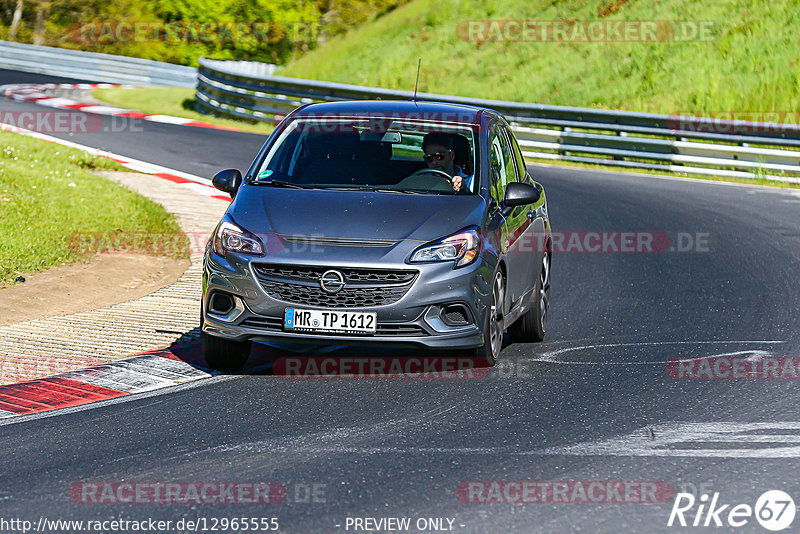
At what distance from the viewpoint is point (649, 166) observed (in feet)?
77.4

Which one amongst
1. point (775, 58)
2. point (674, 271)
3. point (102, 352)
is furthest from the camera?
point (775, 58)

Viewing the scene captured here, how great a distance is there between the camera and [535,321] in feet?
30.8

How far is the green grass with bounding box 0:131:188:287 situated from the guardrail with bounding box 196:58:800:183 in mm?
8589

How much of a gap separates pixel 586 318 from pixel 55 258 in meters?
5.34

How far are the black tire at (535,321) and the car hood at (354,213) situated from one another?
4.63 ft

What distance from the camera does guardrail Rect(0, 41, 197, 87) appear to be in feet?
135

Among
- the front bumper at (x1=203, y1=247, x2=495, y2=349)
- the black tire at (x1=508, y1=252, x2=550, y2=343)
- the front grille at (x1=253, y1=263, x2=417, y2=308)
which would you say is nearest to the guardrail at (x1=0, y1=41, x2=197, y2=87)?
the black tire at (x1=508, y1=252, x2=550, y2=343)

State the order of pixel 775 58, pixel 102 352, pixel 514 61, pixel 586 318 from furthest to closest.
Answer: pixel 514 61
pixel 775 58
pixel 586 318
pixel 102 352

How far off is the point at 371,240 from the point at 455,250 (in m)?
0.55

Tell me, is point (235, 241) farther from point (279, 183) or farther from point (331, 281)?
point (279, 183)

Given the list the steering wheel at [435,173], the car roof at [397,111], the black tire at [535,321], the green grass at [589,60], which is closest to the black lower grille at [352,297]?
the steering wheel at [435,173]

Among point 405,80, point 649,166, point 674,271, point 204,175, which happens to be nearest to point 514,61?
point 405,80

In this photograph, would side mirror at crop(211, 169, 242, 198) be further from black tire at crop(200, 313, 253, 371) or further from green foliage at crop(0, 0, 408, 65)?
green foliage at crop(0, 0, 408, 65)

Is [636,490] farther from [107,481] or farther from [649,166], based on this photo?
[649,166]
